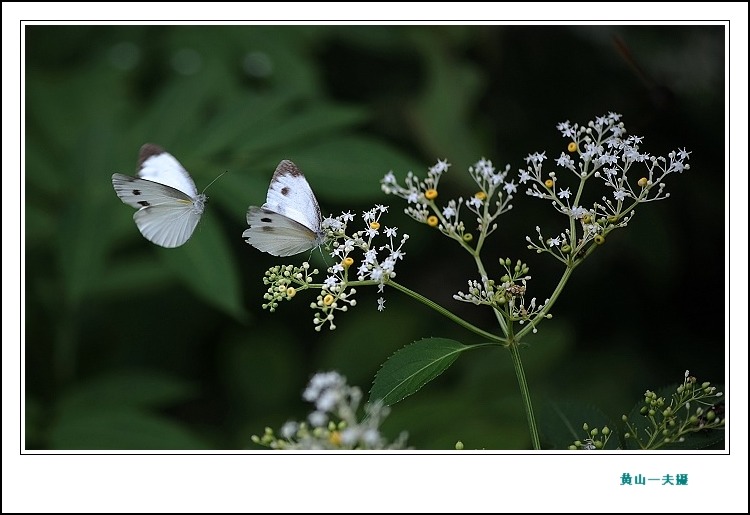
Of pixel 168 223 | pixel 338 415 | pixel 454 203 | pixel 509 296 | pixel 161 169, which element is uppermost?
pixel 161 169

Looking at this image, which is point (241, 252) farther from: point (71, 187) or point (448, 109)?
point (448, 109)

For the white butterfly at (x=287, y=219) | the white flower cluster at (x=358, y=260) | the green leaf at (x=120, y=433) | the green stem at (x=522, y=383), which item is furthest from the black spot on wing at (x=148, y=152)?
the green stem at (x=522, y=383)

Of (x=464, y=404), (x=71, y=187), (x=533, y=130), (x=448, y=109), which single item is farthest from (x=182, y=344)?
(x=533, y=130)

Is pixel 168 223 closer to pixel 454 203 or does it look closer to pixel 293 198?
pixel 293 198

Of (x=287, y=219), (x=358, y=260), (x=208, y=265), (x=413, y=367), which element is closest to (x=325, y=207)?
(x=208, y=265)

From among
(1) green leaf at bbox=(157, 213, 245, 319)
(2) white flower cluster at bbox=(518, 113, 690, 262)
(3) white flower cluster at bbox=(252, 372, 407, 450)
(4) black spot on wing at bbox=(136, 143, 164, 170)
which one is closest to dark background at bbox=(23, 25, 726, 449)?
(1) green leaf at bbox=(157, 213, 245, 319)

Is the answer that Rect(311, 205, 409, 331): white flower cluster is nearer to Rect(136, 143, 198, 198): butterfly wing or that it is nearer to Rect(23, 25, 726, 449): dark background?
Rect(23, 25, 726, 449): dark background
